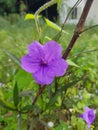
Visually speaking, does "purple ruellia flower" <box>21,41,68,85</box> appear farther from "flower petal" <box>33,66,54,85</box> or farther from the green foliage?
the green foliage

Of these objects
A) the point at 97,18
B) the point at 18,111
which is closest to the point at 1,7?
the point at 97,18

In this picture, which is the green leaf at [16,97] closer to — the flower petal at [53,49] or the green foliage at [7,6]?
the flower petal at [53,49]

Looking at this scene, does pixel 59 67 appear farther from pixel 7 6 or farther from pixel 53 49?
pixel 7 6

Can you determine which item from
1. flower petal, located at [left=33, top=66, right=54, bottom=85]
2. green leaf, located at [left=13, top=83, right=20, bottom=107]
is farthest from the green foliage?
flower petal, located at [left=33, top=66, right=54, bottom=85]

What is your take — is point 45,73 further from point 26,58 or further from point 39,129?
point 39,129

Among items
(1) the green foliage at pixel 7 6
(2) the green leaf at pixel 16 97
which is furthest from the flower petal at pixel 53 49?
(1) the green foliage at pixel 7 6
